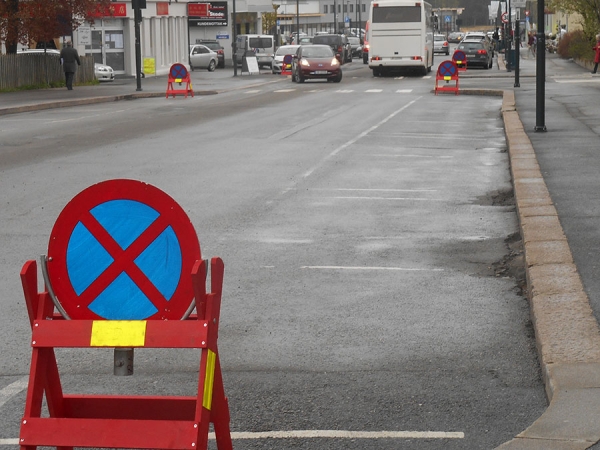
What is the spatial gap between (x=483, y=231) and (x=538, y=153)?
560 centimetres

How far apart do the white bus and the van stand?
622 inches

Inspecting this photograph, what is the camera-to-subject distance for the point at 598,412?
4.80 m

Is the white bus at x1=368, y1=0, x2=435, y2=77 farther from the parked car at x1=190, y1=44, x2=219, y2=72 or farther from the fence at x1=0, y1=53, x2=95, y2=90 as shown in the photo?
the parked car at x1=190, y1=44, x2=219, y2=72

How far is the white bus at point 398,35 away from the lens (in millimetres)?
51375

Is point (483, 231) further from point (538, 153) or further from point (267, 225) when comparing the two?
point (538, 153)

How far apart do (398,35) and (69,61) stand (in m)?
16.4

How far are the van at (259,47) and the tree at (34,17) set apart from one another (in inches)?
1013

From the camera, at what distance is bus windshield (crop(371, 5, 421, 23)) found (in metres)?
51.4

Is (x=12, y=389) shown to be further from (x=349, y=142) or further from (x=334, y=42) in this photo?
(x=334, y=42)

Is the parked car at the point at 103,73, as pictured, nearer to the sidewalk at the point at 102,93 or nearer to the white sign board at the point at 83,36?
the sidewalk at the point at 102,93

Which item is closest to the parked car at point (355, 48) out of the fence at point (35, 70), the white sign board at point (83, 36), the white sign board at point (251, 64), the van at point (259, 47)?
the van at point (259, 47)

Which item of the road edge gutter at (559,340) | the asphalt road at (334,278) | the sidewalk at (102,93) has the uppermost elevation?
the sidewalk at (102,93)

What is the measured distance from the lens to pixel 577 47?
58.3m

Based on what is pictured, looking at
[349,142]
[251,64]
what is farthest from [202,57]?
[349,142]
